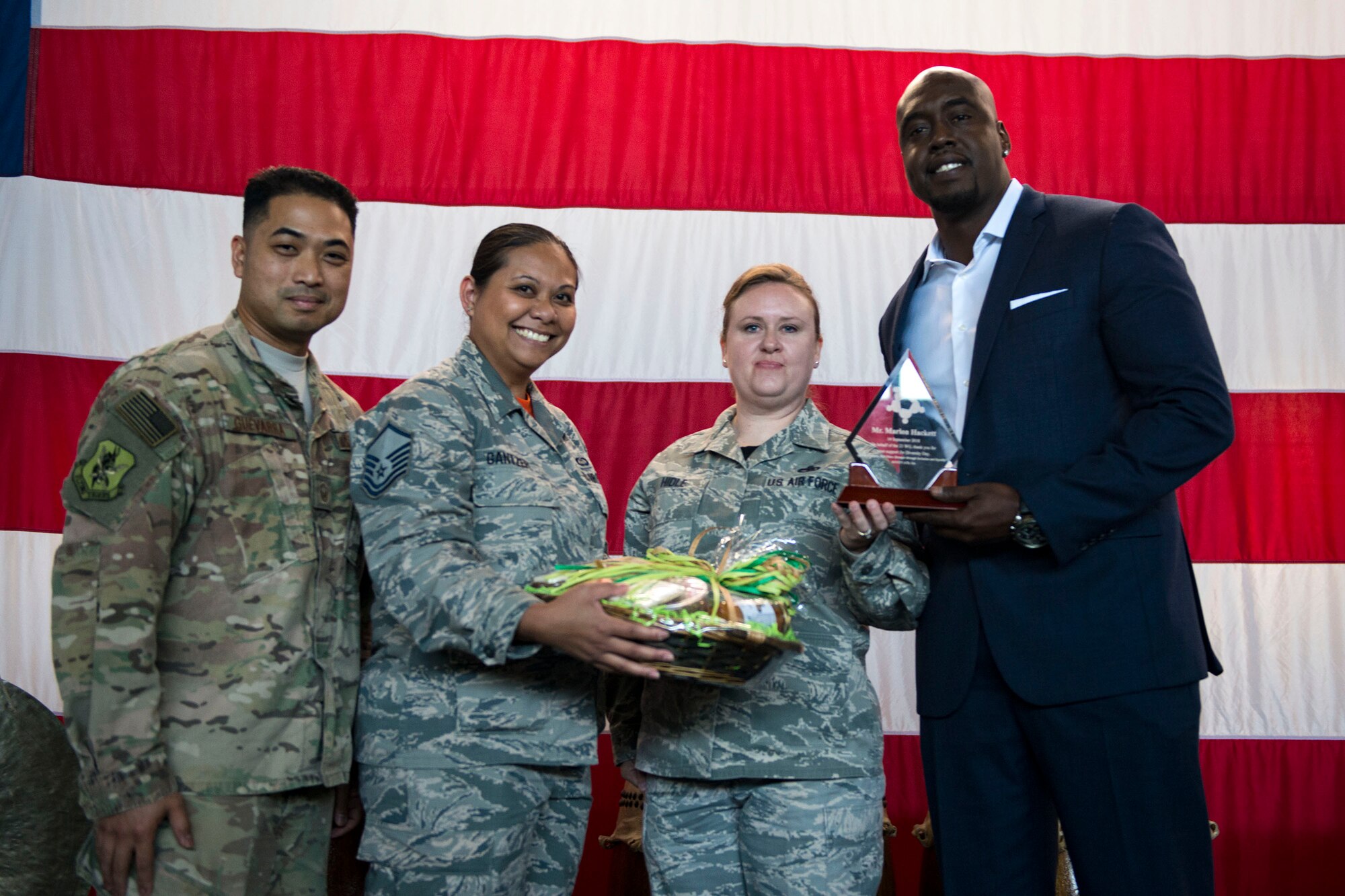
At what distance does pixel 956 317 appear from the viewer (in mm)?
1700

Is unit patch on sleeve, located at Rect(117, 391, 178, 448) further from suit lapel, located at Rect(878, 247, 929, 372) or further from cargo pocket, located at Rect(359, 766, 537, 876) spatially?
suit lapel, located at Rect(878, 247, 929, 372)

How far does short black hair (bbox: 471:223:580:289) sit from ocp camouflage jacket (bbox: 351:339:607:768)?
186 mm

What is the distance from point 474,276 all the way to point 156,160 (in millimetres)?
1735

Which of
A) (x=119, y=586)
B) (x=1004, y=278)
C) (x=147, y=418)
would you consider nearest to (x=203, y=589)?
(x=119, y=586)

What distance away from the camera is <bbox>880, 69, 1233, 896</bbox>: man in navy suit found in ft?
4.77

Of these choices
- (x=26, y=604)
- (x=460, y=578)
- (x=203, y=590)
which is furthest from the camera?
(x=26, y=604)

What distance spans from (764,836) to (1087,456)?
0.77 m

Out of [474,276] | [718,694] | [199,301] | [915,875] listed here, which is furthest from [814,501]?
[199,301]

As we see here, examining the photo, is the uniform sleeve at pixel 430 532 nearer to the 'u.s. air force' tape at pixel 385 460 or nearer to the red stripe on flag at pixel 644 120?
the 'u.s. air force' tape at pixel 385 460

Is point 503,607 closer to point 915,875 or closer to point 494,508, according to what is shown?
point 494,508

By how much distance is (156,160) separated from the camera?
2.98 metres

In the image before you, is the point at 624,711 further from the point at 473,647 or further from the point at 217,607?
the point at 217,607

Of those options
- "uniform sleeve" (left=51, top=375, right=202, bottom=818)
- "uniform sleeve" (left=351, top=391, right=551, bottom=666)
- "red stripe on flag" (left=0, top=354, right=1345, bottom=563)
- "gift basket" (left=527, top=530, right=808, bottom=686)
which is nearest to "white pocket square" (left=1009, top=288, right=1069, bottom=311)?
"gift basket" (left=527, top=530, right=808, bottom=686)

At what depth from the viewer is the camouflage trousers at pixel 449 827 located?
57.4 inches
